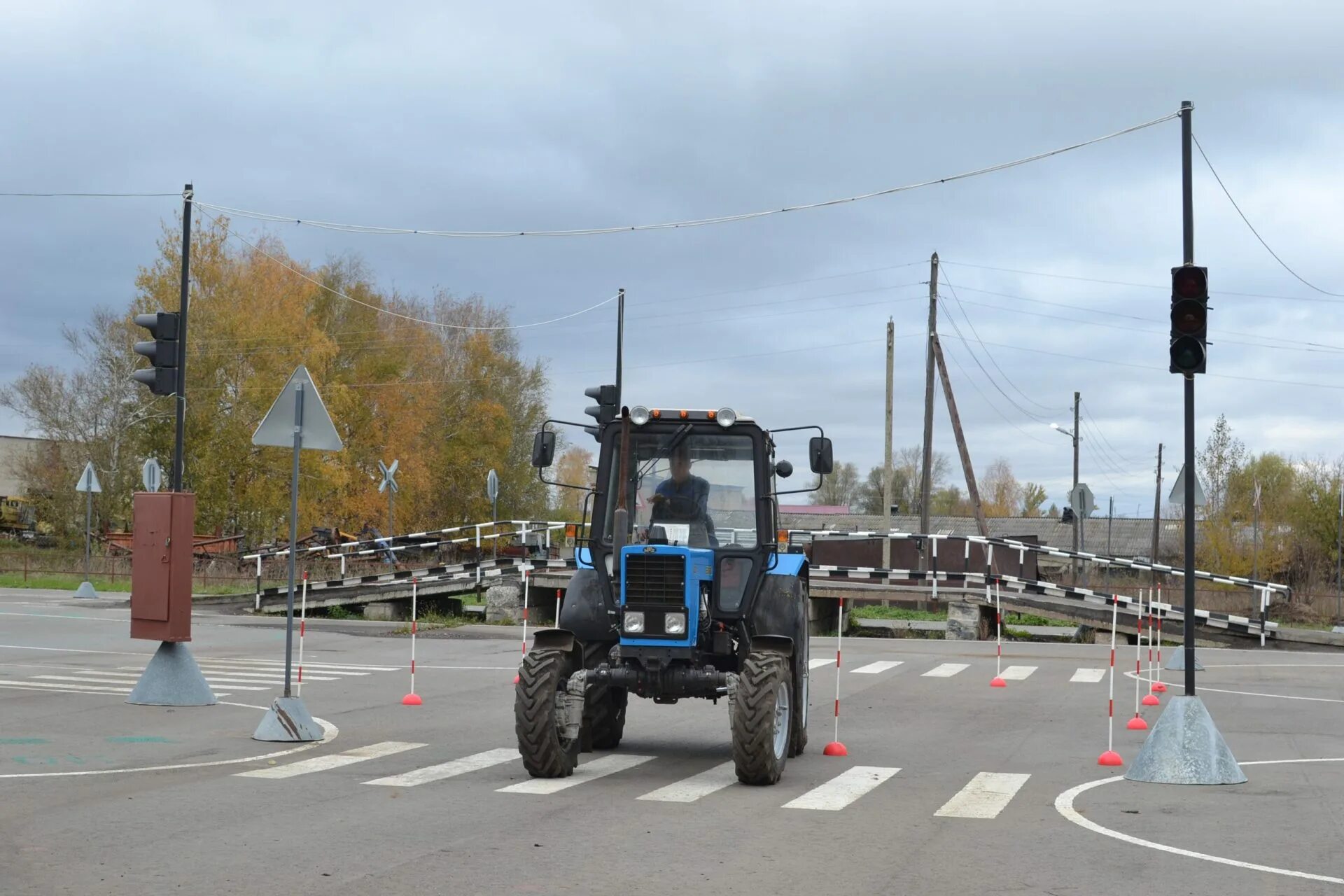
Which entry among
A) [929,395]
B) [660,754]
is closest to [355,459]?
[929,395]

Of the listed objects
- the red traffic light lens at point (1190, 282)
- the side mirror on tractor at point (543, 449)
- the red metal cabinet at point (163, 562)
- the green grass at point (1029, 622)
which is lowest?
the green grass at point (1029, 622)

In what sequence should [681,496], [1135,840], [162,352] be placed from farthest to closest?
[162,352], [681,496], [1135,840]

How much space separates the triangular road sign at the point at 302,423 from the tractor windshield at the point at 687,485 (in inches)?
117

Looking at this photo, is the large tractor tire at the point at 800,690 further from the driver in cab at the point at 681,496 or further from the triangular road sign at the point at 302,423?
the triangular road sign at the point at 302,423

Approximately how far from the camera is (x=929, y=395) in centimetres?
4206

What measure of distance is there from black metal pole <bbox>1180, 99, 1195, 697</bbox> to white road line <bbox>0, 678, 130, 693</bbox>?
11.7m

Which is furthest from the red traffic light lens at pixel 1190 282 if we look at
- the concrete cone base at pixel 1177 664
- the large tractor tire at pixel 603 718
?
the concrete cone base at pixel 1177 664

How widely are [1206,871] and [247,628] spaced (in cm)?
2339

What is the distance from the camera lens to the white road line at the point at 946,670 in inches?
835

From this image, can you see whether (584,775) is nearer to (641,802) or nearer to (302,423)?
(641,802)

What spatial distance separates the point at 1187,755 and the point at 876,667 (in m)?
11.3

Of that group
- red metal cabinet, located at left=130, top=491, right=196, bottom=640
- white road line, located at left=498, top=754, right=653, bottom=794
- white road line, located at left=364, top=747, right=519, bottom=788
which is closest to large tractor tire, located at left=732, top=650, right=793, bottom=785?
white road line, located at left=498, top=754, right=653, bottom=794

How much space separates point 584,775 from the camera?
1117cm

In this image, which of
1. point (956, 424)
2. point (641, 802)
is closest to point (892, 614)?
point (956, 424)
